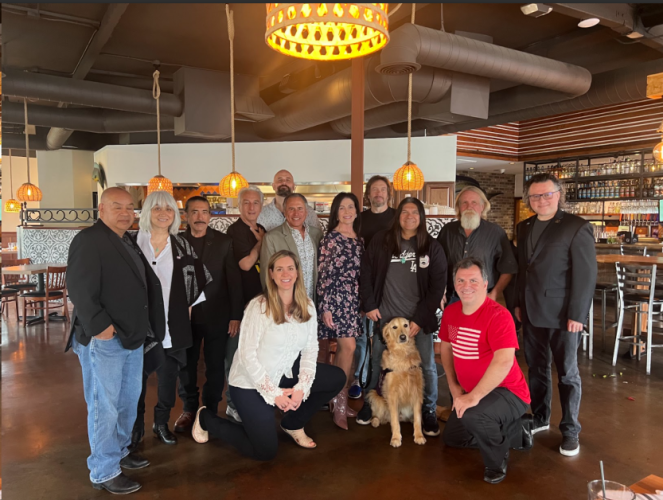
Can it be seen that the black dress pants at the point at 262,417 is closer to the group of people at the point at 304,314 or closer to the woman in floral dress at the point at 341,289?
the group of people at the point at 304,314

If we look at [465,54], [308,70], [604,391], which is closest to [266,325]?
[604,391]

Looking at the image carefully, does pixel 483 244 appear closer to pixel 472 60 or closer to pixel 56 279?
pixel 472 60

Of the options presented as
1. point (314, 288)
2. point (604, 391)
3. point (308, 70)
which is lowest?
point (604, 391)

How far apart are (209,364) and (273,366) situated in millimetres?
707

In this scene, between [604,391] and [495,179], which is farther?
[495,179]

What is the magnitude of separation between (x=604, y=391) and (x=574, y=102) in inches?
214

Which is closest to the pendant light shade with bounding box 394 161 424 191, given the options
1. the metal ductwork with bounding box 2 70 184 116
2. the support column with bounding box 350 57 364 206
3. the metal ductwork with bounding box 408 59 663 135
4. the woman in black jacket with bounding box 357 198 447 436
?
the support column with bounding box 350 57 364 206

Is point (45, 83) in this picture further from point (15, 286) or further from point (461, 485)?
point (461, 485)

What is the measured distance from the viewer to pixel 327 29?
1993 millimetres

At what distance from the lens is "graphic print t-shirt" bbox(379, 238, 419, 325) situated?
11.3ft

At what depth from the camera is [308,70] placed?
29.7 ft

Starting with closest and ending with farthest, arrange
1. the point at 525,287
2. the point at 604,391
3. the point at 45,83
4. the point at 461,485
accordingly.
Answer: the point at 461,485 → the point at 525,287 → the point at 604,391 → the point at 45,83

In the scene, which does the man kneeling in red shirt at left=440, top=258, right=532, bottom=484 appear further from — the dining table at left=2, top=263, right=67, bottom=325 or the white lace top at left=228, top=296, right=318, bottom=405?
the dining table at left=2, top=263, right=67, bottom=325

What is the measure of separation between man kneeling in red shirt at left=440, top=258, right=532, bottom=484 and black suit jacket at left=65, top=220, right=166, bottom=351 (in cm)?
194
